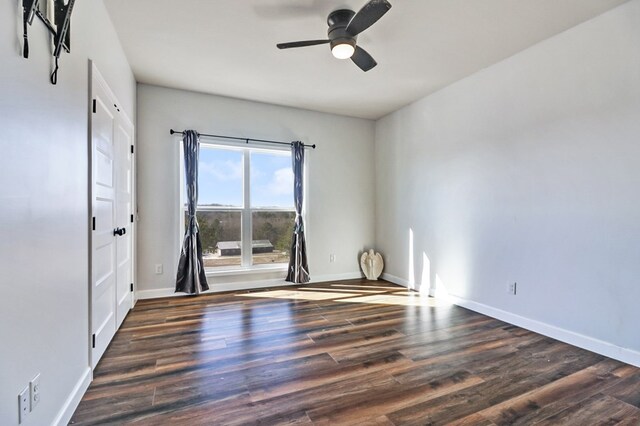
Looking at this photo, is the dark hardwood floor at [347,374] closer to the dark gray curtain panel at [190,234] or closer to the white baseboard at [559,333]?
the white baseboard at [559,333]

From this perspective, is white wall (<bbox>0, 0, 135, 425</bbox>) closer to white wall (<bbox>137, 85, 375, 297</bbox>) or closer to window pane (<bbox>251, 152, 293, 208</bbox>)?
white wall (<bbox>137, 85, 375, 297</bbox>)

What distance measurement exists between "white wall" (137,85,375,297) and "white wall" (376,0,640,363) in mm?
1255

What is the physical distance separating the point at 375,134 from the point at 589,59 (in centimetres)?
302

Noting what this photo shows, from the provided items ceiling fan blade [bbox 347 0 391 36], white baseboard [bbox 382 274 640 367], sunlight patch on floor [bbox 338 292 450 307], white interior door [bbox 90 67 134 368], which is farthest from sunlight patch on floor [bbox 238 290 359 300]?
ceiling fan blade [bbox 347 0 391 36]

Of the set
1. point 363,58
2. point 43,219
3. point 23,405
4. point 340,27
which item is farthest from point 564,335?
point 43,219

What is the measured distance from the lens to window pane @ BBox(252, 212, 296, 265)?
4.48 m

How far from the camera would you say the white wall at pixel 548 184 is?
2.29 metres

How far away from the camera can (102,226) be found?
7.52 ft

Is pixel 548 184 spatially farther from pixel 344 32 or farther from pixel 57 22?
pixel 57 22

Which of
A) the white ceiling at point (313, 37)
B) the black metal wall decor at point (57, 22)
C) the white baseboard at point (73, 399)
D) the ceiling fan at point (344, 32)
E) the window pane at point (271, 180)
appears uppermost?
the white ceiling at point (313, 37)

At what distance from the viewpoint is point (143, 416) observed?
1642 mm

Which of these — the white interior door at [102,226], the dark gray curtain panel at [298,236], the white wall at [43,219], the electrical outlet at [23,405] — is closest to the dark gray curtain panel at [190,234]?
the white interior door at [102,226]

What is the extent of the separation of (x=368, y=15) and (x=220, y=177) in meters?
2.96

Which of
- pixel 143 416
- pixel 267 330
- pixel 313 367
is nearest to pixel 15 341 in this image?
pixel 143 416
